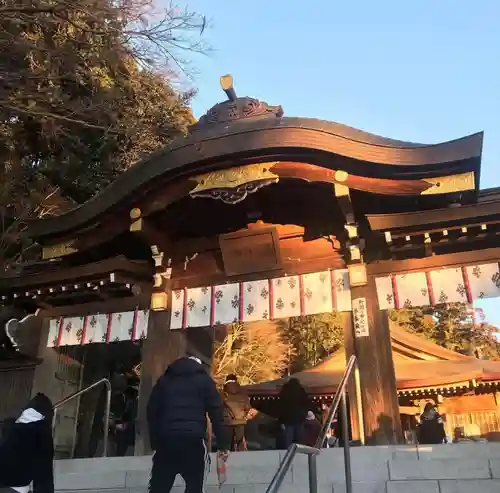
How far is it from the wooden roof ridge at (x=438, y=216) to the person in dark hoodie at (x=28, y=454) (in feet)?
14.8

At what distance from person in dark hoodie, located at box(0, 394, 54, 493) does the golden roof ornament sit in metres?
5.25

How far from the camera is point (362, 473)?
531 centimetres

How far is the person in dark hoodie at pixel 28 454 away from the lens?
4.48 metres

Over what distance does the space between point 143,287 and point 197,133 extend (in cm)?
274

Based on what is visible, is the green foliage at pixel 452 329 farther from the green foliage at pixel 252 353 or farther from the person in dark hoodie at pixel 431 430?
the person in dark hoodie at pixel 431 430

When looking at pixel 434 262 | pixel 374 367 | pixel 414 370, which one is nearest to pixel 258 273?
pixel 374 367

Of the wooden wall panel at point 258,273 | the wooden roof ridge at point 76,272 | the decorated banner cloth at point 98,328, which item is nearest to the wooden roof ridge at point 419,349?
the wooden wall panel at point 258,273

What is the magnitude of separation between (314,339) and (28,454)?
23.1 m

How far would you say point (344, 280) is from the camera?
296 inches

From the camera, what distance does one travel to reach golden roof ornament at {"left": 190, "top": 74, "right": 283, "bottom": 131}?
827 centimetres

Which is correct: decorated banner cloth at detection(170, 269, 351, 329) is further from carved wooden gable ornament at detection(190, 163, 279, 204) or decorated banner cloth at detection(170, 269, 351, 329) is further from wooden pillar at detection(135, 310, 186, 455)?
carved wooden gable ornament at detection(190, 163, 279, 204)

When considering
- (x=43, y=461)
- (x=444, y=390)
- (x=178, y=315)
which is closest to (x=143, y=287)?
(x=178, y=315)

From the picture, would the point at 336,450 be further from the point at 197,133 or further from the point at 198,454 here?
the point at 197,133

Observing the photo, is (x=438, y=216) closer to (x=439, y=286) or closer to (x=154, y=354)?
(x=439, y=286)
